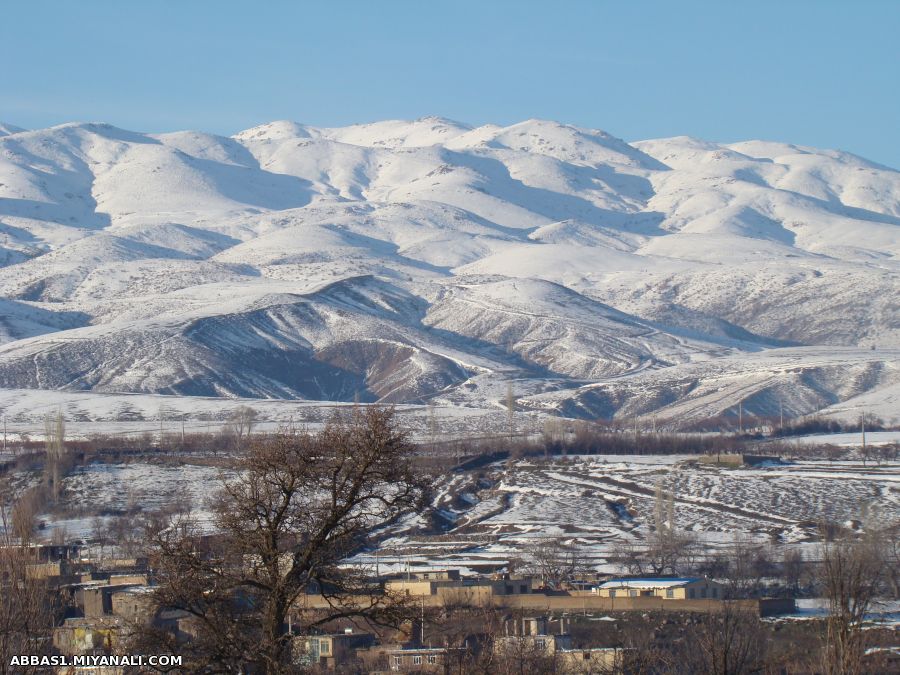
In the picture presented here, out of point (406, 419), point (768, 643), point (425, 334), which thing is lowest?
point (768, 643)

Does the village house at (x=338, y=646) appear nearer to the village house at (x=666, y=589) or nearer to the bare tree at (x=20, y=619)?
the bare tree at (x=20, y=619)

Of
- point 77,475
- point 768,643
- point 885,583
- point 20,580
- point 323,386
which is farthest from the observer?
point 323,386

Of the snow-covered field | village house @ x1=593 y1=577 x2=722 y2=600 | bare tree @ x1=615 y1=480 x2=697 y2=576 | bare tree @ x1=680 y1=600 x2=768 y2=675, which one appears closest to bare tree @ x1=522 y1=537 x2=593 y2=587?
the snow-covered field

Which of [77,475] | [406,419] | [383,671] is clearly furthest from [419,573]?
[406,419]

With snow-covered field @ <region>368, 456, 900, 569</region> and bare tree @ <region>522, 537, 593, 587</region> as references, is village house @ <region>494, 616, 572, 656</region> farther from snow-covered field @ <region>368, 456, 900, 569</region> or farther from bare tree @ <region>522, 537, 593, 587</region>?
snow-covered field @ <region>368, 456, 900, 569</region>

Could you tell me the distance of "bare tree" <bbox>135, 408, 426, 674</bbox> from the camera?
16.4m

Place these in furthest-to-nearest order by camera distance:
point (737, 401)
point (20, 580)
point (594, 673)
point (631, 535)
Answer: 1. point (737, 401)
2. point (631, 535)
3. point (594, 673)
4. point (20, 580)

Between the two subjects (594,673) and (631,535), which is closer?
(594,673)

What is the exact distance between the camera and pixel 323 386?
171000 mm

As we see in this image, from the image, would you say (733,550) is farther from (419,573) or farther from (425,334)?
(425,334)

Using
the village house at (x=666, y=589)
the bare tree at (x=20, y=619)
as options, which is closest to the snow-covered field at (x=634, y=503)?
the village house at (x=666, y=589)

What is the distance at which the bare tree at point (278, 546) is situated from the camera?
1639 centimetres

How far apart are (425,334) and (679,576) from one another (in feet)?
438

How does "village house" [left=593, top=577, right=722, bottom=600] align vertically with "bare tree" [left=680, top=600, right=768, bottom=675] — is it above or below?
above
